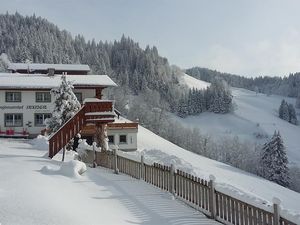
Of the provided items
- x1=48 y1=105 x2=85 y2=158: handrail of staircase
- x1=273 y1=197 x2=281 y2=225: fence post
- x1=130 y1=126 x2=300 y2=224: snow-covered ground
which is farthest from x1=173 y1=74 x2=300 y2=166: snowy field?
x1=273 y1=197 x2=281 y2=225: fence post

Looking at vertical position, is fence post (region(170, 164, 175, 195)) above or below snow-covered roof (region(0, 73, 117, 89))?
below

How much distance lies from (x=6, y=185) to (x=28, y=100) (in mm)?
36620

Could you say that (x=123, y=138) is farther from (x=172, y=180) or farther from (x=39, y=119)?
(x=172, y=180)

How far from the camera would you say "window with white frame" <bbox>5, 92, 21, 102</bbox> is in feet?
160

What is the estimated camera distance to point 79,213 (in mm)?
11805

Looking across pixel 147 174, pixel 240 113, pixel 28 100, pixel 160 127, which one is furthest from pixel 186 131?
pixel 147 174

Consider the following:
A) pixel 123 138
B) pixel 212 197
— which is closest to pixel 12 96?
pixel 123 138

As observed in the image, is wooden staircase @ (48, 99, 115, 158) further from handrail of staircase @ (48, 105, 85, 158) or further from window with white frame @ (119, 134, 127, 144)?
window with white frame @ (119, 134, 127, 144)

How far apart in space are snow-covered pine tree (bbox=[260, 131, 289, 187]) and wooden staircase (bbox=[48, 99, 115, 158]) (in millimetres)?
53432

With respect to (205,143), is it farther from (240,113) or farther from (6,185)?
(6,185)

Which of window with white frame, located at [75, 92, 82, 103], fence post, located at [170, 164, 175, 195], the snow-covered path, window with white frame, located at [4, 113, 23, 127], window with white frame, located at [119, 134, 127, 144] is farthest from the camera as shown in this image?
window with white frame, located at [119, 134, 127, 144]

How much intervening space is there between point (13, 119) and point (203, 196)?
38.8 m

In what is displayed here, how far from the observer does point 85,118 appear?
27938mm

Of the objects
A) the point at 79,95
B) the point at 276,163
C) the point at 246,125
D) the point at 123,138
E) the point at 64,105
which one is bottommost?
the point at 276,163
